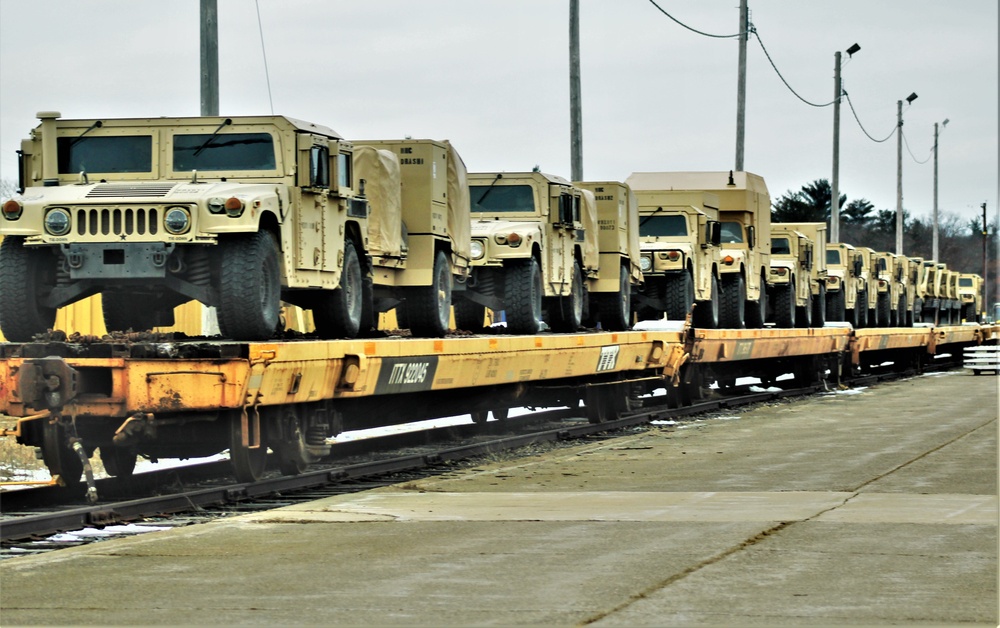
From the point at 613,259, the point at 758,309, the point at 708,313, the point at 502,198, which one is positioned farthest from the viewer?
the point at 758,309

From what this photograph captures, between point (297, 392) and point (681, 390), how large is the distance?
12389mm

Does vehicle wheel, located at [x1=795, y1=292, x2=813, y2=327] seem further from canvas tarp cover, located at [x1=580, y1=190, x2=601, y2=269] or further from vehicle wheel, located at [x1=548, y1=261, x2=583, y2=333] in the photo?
vehicle wheel, located at [x1=548, y1=261, x2=583, y2=333]

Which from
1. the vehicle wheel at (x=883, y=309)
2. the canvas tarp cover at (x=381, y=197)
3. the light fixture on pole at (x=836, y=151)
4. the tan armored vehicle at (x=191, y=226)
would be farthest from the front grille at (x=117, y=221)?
the light fixture on pole at (x=836, y=151)

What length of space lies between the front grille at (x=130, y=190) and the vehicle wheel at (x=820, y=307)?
22.8 meters

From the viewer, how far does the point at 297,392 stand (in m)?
11.2

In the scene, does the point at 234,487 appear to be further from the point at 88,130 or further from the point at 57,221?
the point at 88,130

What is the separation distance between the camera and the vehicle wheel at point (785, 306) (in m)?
29.8

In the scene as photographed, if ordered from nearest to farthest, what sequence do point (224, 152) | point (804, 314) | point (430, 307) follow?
1. point (224, 152)
2. point (430, 307)
3. point (804, 314)

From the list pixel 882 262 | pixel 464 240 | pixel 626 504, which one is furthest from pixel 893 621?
pixel 882 262

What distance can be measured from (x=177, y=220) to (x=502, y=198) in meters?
8.20

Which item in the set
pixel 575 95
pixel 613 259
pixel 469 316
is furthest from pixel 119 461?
pixel 575 95

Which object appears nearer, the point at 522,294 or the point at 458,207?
the point at 458,207

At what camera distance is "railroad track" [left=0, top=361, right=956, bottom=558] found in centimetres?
989

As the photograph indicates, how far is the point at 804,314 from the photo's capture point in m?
31.8
